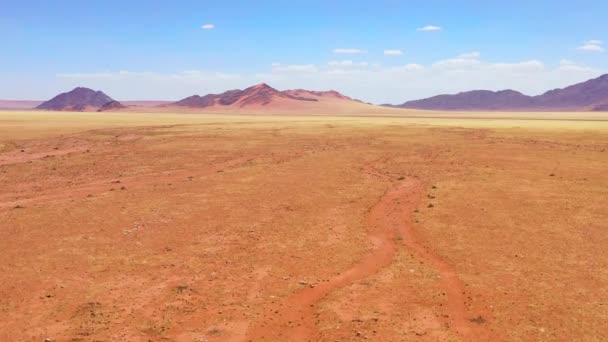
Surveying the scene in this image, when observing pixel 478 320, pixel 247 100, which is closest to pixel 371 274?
pixel 478 320

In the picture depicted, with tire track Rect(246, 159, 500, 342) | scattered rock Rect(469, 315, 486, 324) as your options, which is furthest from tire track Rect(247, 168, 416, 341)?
scattered rock Rect(469, 315, 486, 324)

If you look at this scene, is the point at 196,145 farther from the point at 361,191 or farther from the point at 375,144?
the point at 361,191

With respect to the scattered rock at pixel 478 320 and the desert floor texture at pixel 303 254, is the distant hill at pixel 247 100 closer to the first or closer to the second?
the desert floor texture at pixel 303 254

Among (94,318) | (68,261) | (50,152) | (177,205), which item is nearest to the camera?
(94,318)

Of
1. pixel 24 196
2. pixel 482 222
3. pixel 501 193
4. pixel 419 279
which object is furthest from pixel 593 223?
pixel 24 196

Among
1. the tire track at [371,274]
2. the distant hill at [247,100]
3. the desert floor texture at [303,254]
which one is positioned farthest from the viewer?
the distant hill at [247,100]

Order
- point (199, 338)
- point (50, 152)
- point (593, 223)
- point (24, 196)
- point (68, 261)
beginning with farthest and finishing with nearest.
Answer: point (50, 152) < point (24, 196) < point (593, 223) < point (68, 261) < point (199, 338)

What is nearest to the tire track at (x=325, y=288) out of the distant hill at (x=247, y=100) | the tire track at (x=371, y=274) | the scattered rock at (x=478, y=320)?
the tire track at (x=371, y=274)

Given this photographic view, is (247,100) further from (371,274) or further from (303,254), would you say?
(371,274)
